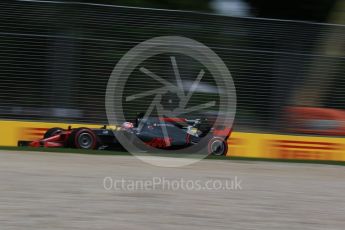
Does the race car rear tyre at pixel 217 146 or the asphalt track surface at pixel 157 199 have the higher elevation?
the race car rear tyre at pixel 217 146

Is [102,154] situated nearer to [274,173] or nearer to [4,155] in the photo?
[4,155]

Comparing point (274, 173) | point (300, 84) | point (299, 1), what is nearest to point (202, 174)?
point (274, 173)

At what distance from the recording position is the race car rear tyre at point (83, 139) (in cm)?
1115

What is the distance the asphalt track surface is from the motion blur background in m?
3.13

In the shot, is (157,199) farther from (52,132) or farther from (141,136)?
(52,132)

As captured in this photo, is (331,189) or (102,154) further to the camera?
(102,154)

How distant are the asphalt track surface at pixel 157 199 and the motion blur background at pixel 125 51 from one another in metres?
3.13

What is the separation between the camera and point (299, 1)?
17469 millimetres

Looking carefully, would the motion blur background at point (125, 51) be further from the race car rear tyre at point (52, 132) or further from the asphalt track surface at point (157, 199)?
the asphalt track surface at point (157, 199)

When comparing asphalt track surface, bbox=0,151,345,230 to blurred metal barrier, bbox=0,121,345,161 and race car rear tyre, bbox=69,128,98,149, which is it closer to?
race car rear tyre, bbox=69,128,98,149

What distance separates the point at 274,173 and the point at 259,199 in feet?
7.68

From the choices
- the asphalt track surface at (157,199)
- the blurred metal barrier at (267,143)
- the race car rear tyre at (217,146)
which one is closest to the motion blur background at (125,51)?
the blurred metal barrier at (267,143)

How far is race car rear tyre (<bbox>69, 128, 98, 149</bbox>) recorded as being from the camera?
1115 centimetres

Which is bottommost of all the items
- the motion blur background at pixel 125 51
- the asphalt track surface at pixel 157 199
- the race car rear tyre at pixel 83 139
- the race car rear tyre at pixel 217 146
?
the asphalt track surface at pixel 157 199
